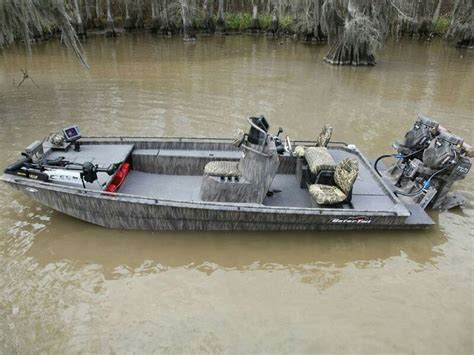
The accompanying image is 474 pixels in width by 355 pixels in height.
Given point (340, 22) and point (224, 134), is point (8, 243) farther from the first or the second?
point (340, 22)

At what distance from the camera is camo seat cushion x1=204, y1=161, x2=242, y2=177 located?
7.47 meters

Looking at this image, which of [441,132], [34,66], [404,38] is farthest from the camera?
[404,38]

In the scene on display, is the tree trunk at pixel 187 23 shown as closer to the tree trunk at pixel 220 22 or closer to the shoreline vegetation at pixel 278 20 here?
the shoreline vegetation at pixel 278 20

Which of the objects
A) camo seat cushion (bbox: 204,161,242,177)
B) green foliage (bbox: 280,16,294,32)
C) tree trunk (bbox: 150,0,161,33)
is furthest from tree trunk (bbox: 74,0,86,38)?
camo seat cushion (bbox: 204,161,242,177)

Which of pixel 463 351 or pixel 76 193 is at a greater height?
pixel 76 193

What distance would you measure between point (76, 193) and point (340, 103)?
11.9m

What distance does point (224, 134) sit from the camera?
484 inches

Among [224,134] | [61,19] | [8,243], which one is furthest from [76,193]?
[61,19]

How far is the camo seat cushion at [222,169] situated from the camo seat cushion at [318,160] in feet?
5.12

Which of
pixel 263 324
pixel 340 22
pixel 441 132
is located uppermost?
pixel 340 22

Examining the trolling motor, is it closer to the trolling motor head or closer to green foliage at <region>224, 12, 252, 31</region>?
the trolling motor head

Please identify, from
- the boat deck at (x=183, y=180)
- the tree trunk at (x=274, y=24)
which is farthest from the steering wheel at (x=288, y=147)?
the tree trunk at (x=274, y=24)

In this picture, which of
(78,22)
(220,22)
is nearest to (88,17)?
(78,22)

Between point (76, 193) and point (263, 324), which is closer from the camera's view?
point (263, 324)
